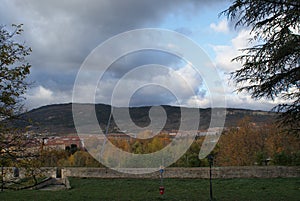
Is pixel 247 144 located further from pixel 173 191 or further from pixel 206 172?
pixel 173 191

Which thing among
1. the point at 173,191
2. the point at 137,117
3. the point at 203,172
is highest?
the point at 137,117

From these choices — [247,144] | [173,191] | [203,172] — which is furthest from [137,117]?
[173,191]

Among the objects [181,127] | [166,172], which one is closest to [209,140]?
[181,127]

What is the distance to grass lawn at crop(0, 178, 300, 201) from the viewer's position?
14.5 meters

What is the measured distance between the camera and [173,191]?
1736cm

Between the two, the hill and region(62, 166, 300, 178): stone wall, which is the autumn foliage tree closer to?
the hill

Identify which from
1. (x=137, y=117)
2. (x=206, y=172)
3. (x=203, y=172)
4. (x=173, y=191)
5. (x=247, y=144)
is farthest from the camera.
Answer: (x=137, y=117)

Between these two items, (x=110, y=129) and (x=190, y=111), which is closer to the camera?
(x=110, y=129)

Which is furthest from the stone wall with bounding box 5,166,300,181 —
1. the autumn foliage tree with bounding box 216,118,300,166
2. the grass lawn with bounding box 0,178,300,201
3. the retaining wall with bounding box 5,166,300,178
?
the autumn foliage tree with bounding box 216,118,300,166

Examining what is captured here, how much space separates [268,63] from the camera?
6949 millimetres

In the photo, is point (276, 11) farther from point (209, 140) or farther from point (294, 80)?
point (209, 140)

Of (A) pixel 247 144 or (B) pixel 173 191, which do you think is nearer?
(B) pixel 173 191

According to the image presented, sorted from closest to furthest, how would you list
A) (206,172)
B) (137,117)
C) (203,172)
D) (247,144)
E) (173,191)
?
(173,191), (206,172), (203,172), (247,144), (137,117)

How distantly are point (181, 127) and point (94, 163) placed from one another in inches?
497
